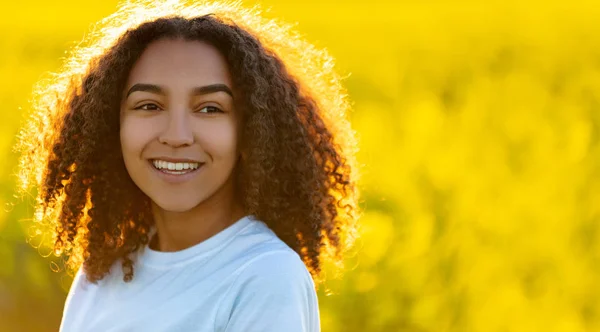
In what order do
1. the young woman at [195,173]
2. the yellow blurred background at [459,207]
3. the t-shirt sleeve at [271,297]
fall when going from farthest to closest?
the yellow blurred background at [459,207] < the young woman at [195,173] < the t-shirt sleeve at [271,297]

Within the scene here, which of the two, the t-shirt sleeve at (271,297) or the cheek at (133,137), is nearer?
the t-shirt sleeve at (271,297)

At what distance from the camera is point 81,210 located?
2.89 metres

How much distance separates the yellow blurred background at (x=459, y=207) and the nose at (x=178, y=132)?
4.93ft

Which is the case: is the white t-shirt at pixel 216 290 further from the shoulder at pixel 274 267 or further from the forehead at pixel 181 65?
the forehead at pixel 181 65

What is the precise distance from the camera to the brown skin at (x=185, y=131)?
8.13ft

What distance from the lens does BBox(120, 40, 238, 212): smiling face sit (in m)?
2.48

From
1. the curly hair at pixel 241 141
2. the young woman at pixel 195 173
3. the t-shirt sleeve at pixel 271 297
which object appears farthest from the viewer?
the curly hair at pixel 241 141

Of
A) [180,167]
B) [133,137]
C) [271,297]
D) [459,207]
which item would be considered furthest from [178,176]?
[459,207]

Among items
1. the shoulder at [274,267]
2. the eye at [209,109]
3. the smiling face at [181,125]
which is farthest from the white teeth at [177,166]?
the shoulder at [274,267]

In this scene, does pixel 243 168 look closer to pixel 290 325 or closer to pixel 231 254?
pixel 231 254

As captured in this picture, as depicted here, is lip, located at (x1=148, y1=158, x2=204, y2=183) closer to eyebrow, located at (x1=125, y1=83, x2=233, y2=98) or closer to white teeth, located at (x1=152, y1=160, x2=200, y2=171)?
white teeth, located at (x1=152, y1=160, x2=200, y2=171)

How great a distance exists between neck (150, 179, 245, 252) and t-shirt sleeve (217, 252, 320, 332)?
8.8 inches

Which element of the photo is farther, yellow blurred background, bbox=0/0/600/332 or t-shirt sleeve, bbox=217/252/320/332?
yellow blurred background, bbox=0/0/600/332

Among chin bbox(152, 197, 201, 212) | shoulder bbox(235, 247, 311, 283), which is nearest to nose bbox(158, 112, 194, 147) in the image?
chin bbox(152, 197, 201, 212)
